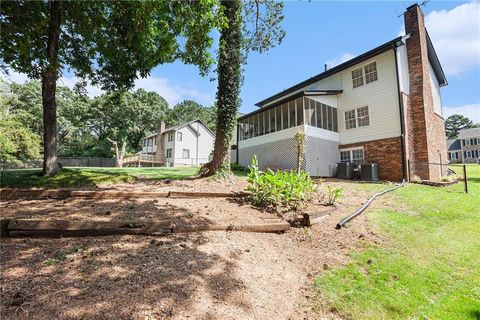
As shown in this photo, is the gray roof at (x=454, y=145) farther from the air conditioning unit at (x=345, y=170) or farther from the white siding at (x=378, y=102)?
the air conditioning unit at (x=345, y=170)

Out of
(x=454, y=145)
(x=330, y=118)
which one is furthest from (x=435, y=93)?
(x=454, y=145)

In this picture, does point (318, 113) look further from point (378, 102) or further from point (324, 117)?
point (378, 102)

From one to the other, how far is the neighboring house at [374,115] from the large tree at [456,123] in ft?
219

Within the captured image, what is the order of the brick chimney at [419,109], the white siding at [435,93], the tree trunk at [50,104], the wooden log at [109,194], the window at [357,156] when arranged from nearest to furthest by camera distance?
the wooden log at [109,194], the tree trunk at [50,104], the brick chimney at [419,109], the window at [357,156], the white siding at [435,93]

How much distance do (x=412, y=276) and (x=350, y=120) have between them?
528 inches

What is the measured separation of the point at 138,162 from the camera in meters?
31.8

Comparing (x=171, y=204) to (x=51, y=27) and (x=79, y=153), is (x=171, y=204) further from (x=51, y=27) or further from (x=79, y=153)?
(x=79, y=153)

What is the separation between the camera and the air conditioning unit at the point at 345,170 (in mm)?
13795

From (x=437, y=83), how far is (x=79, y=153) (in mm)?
44388

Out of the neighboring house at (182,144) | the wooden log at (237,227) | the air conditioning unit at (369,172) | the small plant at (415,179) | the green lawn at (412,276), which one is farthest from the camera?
the neighboring house at (182,144)

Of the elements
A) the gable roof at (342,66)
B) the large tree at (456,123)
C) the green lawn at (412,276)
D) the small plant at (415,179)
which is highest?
the large tree at (456,123)

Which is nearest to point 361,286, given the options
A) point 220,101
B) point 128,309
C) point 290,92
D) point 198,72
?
point 128,309

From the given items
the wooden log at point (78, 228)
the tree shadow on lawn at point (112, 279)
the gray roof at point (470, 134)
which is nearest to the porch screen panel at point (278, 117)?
the wooden log at point (78, 228)

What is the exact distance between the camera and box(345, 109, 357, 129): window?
15322 millimetres
